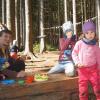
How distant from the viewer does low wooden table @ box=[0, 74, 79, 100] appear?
4121 millimetres

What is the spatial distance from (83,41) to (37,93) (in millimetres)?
855

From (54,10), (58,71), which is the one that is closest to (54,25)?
(54,10)

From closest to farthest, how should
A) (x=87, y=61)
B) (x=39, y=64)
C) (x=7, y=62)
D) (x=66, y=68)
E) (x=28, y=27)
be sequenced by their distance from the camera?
1. (x=87, y=61)
2. (x=7, y=62)
3. (x=66, y=68)
4. (x=39, y=64)
5. (x=28, y=27)

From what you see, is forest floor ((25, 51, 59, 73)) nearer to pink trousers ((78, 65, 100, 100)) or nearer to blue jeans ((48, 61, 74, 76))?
blue jeans ((48, 61, 74, 76))

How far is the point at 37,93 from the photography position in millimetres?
4262

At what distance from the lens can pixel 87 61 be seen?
4250 mm

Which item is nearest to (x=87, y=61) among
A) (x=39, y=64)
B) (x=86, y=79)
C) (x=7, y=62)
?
(x=86, y=79)

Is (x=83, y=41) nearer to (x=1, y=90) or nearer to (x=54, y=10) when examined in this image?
(x=1, y=90)

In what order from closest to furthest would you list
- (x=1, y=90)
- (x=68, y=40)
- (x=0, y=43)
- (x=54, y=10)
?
(x=1, y=90) → (x=0, y=43) → (x=68, y=40) → (x=54, y=10)

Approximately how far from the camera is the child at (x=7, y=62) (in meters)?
4.41

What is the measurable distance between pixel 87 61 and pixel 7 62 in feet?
3.42

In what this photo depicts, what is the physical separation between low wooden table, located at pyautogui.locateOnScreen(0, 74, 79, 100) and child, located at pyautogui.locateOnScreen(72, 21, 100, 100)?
23 centimetres

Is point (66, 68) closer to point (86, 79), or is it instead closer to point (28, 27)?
point (86, 79)

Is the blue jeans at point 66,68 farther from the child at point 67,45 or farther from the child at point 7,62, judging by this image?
the child at point 7,62
